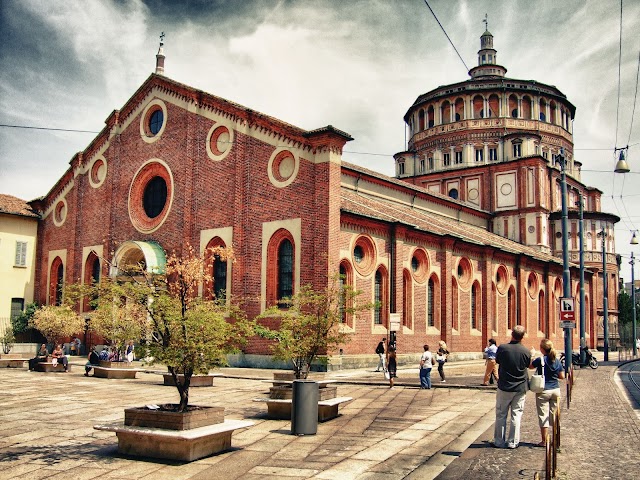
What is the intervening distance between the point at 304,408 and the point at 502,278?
3073 cm

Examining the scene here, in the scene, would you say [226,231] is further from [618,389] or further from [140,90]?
[618,389]

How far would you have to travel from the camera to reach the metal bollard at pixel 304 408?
10969mm

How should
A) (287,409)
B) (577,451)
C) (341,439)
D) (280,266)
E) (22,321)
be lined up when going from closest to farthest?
(577,451), (341,439), (287,409), (280,266), (22,321)

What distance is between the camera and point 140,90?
32.9 metres

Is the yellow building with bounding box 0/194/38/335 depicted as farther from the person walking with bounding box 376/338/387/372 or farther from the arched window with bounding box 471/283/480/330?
the arched window with bounding box 471/283/480/330

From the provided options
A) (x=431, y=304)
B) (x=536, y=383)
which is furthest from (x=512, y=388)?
(x=431, y=304)

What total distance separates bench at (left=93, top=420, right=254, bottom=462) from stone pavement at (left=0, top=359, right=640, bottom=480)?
0.15 metres

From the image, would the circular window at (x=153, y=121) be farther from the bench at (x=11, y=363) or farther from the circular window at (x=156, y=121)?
the bench at (x=11, y=363)

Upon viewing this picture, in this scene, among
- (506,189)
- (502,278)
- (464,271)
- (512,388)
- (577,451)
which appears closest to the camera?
(577,451)

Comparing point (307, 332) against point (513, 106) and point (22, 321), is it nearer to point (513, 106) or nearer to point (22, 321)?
point (22, 321)

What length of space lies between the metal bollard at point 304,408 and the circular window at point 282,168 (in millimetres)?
15811

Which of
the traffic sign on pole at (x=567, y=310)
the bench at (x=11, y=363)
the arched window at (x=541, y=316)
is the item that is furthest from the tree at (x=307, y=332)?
the arched window at (x=541, y=316)

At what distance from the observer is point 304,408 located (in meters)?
11.0

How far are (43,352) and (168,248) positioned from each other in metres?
7.74
